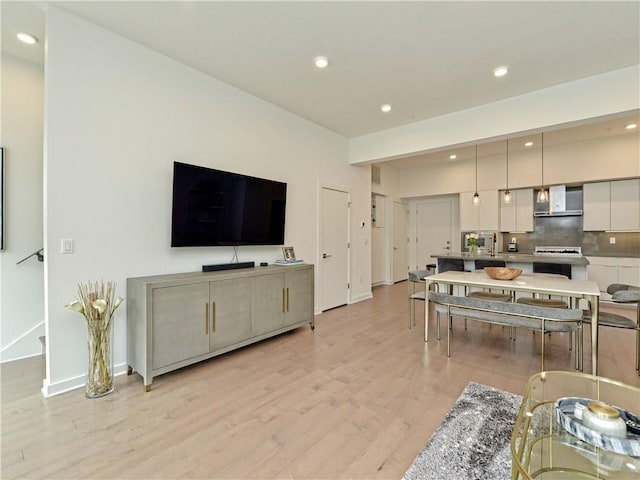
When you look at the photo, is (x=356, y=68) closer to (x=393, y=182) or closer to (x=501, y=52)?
(x=501, y=52)

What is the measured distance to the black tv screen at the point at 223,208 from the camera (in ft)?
9.71

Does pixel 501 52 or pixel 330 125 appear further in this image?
pixel 330 125

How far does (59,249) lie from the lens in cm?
242

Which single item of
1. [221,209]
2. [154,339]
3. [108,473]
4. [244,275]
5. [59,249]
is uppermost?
[221,209]

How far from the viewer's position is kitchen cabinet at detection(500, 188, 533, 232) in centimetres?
632

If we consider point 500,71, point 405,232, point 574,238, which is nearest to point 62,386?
point 500,71

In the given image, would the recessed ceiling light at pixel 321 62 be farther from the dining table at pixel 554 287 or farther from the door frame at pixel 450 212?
the door frame at pixel 450 212

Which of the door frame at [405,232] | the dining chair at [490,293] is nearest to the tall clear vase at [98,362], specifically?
the dining chair at [490,293]

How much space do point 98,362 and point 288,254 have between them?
2330 millimetres

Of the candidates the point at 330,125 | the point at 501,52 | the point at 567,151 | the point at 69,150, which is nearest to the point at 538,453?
the point at 501,52

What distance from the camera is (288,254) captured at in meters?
4.13

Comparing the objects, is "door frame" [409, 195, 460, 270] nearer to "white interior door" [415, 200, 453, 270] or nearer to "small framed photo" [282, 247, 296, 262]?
"white interior door" [415, 200, 453, 270]

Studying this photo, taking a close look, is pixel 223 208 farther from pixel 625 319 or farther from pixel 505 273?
pixel 625 319

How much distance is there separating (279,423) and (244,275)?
5.07 feet
